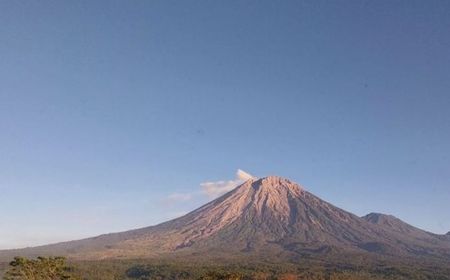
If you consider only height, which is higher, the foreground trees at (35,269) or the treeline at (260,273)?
the treeline at (260,273)

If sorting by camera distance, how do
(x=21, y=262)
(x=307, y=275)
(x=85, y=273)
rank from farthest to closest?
(x=85, y=273)
(x=307, y=275)
(x=21, y=262)

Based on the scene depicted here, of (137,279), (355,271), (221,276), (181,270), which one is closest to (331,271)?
(355,271)

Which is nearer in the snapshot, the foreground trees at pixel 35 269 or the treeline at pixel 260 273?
the foreground trees at pixel 35 269

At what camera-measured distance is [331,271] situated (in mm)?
190500

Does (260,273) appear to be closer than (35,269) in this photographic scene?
No

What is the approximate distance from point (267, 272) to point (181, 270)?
2895 cm

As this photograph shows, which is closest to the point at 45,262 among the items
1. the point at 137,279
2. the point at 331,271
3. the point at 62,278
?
the point at 62,278

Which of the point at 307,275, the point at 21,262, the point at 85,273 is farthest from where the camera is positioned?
the point at 85,273

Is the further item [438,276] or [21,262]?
[438,276]

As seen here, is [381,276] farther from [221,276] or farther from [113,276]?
[221,276]

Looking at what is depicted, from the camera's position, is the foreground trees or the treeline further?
the treeline

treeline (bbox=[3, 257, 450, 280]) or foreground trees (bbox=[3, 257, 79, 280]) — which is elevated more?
treeline (bbox=[3, 257, 450, 280])

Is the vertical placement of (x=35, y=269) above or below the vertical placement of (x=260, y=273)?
below

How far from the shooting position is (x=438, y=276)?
19275 centimetres
